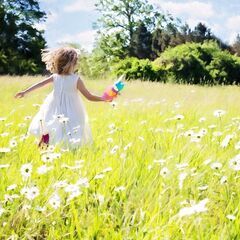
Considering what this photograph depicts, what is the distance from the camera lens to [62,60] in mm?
4855

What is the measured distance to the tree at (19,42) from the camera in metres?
33.3

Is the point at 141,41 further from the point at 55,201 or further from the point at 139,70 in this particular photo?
the point at 55,201

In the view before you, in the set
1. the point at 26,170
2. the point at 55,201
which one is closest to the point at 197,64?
the point at 26,170

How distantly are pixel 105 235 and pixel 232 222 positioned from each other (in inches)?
21.5

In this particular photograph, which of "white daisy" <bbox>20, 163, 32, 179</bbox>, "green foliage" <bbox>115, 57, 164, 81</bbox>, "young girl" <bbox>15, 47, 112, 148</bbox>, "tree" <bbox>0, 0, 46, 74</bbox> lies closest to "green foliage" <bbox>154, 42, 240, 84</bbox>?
"green foliage" <bbox>115, 57, 164, 81</bbox>

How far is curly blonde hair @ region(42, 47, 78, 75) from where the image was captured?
4.78m

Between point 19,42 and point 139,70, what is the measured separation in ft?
49.5

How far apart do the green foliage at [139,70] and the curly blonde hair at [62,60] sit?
19.7 meters

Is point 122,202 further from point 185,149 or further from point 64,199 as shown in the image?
point 185,149

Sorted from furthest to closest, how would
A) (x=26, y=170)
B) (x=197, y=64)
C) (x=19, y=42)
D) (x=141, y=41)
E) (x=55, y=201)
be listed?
(x=141, y=41) < (x=19, y=42) < (x=197, y=64) < (x=26, y=170) < (x=55, y=201)

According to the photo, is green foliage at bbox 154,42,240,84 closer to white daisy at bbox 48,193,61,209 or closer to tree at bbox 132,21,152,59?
tree at bbox 132,21,152,59

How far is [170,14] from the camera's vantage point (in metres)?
48.7

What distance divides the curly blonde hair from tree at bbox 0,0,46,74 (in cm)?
2858

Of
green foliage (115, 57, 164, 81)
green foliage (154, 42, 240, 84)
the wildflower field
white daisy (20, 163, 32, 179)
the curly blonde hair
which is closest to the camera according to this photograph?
the wildflower field
